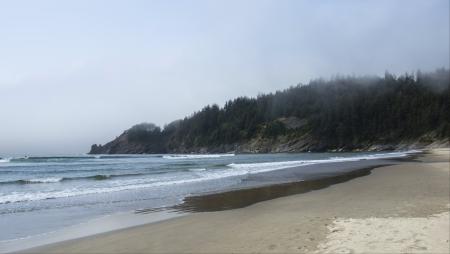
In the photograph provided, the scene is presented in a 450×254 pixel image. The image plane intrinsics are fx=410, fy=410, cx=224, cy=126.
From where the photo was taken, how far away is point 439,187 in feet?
53.8

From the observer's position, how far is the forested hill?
11788 centimetres

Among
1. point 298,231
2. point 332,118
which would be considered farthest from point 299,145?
point 298,231

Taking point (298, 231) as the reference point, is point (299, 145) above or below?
above

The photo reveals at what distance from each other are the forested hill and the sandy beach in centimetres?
9754

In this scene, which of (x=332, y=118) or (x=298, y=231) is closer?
(x=298, y=231)

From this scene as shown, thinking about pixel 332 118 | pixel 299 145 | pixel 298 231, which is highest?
pixel 332 118

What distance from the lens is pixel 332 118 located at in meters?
137

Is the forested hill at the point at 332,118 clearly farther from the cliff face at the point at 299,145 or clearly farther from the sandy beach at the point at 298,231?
the sandy beach at the point at 298,231

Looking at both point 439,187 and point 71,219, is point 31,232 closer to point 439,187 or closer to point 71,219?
point 71,219

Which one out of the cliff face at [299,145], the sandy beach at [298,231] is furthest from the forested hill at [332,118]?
the sandy beach at [298,231]

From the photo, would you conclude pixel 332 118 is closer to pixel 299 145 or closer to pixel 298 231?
pixel 299 145

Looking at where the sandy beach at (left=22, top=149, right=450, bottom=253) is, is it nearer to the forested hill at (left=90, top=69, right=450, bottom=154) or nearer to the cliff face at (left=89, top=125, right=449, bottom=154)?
the cliff face at (left=89, top=125, right=449, bottom=154)

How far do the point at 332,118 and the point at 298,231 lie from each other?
436ft

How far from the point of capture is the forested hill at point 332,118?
4641 inches
